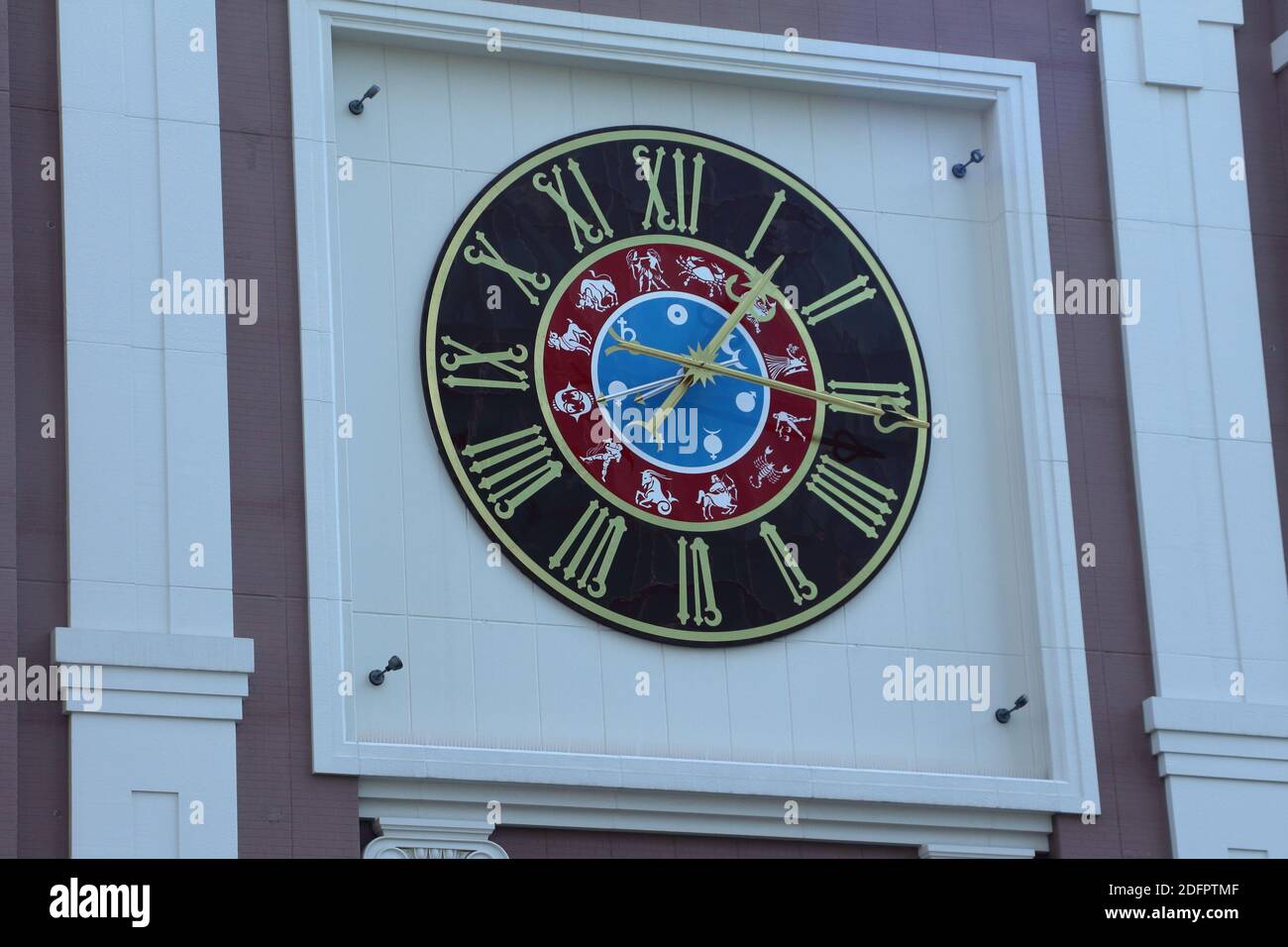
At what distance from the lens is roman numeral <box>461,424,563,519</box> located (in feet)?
38.2

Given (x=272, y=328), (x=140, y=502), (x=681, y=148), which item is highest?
(x=681, y=148)

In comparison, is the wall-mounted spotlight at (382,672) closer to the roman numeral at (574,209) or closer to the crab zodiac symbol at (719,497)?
the crab zodiac symbol at (719,497)

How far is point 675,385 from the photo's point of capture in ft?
39.5

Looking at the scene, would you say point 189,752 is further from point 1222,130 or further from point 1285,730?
point 1222,130

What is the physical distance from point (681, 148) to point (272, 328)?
207 cm

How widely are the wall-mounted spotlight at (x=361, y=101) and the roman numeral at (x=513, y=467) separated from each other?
1497 millimetres

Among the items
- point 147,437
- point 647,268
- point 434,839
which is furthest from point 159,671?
point 647,268

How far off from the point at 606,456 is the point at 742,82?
6.13ft

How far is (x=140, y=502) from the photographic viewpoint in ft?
35.9

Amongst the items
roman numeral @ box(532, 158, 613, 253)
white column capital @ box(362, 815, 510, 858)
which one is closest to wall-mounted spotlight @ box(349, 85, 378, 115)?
roman numeral @ box(532, 158, 613, 253)

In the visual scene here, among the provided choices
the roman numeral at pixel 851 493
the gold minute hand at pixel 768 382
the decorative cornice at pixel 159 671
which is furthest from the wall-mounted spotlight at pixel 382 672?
the roman numeral at pixel 851 493

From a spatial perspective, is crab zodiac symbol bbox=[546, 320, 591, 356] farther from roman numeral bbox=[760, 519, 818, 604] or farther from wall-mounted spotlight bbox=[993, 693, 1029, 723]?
wall-mounted spotlight bbox=[993, 693, 1029, 723]
